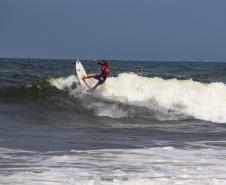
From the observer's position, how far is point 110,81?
25.7 meters

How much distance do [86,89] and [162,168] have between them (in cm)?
1420

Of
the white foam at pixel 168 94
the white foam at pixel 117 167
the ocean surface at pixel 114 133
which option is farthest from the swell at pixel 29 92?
the white foam at pixel 117 167

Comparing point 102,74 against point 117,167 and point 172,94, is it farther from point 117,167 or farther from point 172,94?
point 117,167

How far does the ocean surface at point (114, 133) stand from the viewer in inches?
342

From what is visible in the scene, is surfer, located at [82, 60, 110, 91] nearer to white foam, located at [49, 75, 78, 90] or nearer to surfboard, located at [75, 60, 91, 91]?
surfboard, located at [75, 60, 91, 91]

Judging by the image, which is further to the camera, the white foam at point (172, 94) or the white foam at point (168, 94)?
the white foam at point (172, 94)

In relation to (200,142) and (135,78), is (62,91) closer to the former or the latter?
(135,78)

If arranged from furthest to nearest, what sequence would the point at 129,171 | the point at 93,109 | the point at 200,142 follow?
1. the point at 93,109
2. the point at 200,142
3. the point at 129,171

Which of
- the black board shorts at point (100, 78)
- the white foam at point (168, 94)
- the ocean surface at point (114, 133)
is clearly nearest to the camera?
the ocean surface at point (114, 133)

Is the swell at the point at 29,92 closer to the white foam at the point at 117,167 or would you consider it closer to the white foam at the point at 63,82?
the white foam at the point at 63,82

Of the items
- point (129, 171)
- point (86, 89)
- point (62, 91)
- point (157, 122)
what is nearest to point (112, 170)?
point (129, 171)

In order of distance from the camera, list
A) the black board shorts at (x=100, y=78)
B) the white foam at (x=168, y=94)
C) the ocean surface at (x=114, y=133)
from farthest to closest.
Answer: the white foam at (x=168, y=94)
the black board shorts at (x=100, y=78)
the ocean surface at (x=114, y=133)

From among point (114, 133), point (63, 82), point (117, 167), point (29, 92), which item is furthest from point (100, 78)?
point (117, 167)

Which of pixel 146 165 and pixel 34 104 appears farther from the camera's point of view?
pixel 34 104
